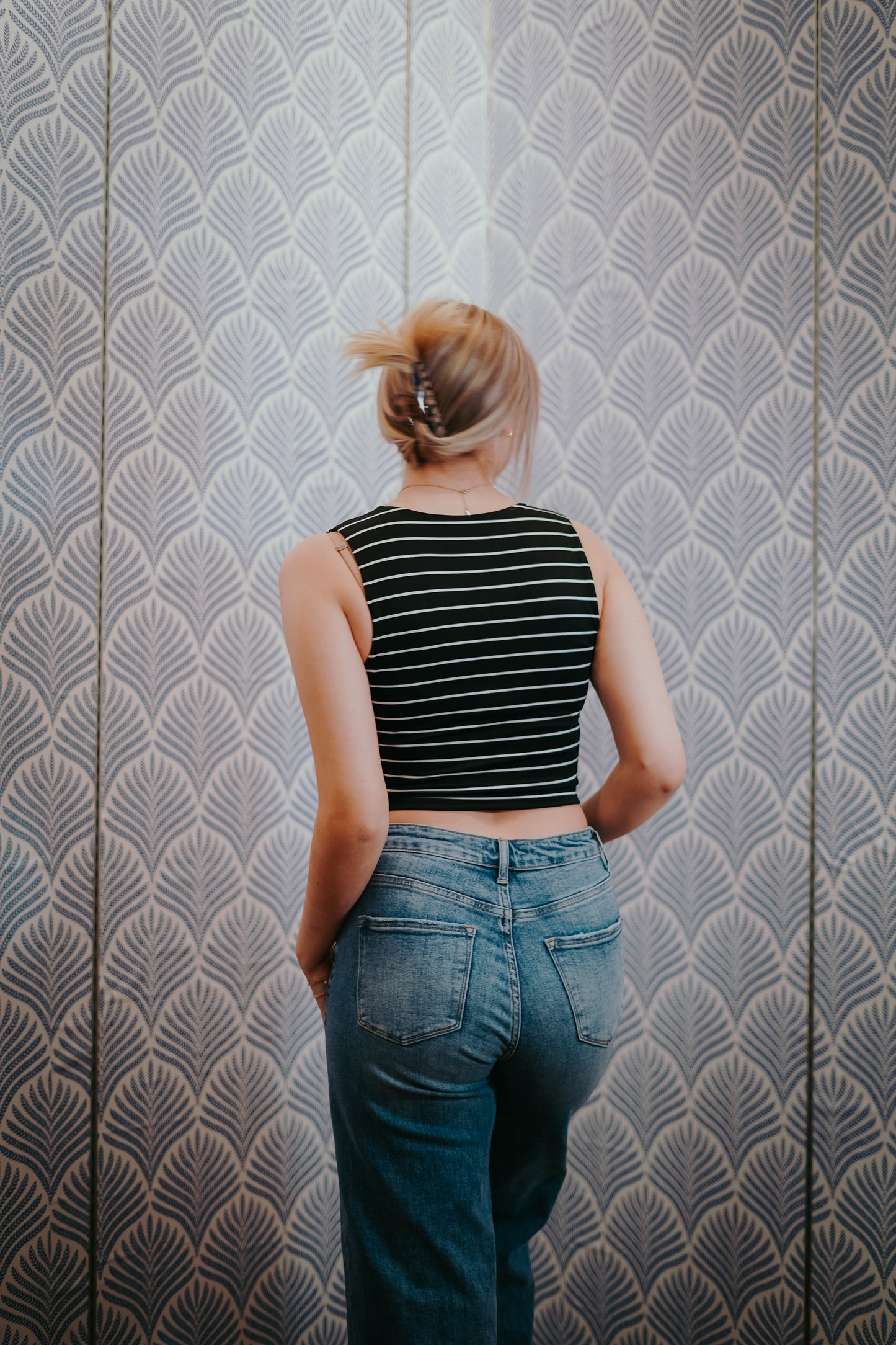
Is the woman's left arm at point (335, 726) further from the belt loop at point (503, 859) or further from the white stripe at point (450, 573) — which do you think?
the belt loop at point (503, 859)

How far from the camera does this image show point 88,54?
4.78 ft

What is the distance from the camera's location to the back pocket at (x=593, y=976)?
0.90m

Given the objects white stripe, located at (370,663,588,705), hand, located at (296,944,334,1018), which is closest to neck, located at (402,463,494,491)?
white stripe, located at (370,663,588,705)

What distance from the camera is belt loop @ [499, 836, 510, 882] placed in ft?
2.94

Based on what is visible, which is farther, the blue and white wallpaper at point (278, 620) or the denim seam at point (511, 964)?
the blue and white wallpaper at point (278, 620)

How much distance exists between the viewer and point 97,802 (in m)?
1.46

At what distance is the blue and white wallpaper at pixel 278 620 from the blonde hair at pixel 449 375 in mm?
584

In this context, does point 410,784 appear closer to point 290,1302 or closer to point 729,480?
point 729,480

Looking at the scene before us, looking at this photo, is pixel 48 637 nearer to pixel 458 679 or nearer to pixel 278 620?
pixel 278 620

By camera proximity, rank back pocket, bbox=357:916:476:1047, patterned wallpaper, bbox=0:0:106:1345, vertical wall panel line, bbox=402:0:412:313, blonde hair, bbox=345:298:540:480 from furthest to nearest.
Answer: vertical wall panel line, bbox=402:0:412:313
patterned wallpaper, bbox=0:0:106:1345
blonde hair, bbox=345:298:540:480
back pocket, bbox=357:916:476:1047

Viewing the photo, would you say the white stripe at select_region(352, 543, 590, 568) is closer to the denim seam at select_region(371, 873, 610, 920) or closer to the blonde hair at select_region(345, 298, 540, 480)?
the blonde hair at select_region(345, 298, 540, 480)

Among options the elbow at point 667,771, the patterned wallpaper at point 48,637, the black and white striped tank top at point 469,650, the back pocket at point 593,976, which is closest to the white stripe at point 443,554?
the black and white striped tank top at point 469,650

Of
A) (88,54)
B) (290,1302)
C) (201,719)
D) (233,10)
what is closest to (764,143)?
(233,10)

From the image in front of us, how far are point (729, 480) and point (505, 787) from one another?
2.90 feet
